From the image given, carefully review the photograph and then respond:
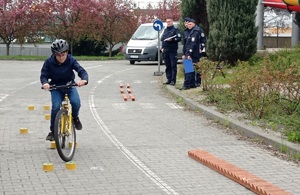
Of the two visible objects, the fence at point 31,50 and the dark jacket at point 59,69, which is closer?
the dark jacket at point 59,69

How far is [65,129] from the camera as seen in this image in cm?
955

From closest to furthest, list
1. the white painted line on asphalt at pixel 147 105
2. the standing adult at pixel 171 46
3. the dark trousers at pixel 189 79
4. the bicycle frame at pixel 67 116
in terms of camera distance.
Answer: the bicycle frame at pixel 67 116, the white painted line on asphalt at pixel 147 105, the dark trousers at pixel 189 79, the standing adult at pixel 171 46

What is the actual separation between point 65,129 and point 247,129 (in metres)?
3.44

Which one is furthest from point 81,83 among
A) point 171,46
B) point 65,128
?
point 171,46

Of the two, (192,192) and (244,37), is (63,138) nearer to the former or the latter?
(192,192)

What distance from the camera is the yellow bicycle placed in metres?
9.28

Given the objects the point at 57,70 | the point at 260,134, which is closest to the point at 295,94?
the point at 260,134

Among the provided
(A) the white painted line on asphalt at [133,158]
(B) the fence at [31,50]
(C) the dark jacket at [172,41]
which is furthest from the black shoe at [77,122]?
(B) the fence at [31,50]

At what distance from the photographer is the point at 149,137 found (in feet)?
37.8

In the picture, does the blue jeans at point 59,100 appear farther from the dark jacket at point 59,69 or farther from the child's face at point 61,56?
the child's face at point 61,56

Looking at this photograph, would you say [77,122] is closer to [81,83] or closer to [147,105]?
[81,83]

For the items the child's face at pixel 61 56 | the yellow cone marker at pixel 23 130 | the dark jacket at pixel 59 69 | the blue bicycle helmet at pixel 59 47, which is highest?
the blue bicycle helmet at pixel 59 47

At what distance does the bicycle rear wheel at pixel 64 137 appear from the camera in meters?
9.22

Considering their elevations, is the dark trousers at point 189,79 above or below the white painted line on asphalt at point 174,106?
above
